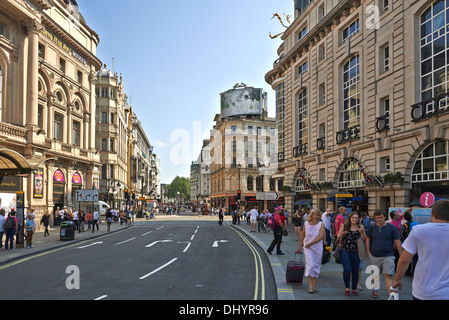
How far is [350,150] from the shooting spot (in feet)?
98.6

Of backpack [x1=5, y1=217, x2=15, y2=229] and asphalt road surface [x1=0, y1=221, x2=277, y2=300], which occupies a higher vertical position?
backpack [x1=5, y1=217, x2=15, y2=229]

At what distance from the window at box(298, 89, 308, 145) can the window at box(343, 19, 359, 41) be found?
884 centimetres

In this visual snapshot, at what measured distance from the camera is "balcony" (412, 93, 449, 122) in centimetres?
2041

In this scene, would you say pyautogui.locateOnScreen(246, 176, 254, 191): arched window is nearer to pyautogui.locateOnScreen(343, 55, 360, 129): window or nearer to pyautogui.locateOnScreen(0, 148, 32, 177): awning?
pyautogui.locateOnScreen(343, 55, 360, 129): window

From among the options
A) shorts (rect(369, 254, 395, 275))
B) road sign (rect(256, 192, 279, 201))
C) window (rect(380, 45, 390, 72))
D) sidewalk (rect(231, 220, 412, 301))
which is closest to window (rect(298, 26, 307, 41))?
window (rect(380, 45, 390, 72))

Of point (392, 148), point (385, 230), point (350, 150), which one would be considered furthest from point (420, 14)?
point (385, 230)

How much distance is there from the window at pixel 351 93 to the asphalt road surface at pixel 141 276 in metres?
17.2

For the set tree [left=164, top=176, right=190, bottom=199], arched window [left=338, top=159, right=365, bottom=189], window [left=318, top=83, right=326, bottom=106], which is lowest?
tree [left=164, top=176, right=190, bottom=199]

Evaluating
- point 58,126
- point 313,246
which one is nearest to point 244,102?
point 58,126

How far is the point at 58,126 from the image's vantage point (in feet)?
120

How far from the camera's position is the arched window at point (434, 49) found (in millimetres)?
20859

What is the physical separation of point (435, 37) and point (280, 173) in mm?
28058

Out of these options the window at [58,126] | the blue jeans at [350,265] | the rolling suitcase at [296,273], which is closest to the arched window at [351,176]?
the rolling suitcase at [296,273]
